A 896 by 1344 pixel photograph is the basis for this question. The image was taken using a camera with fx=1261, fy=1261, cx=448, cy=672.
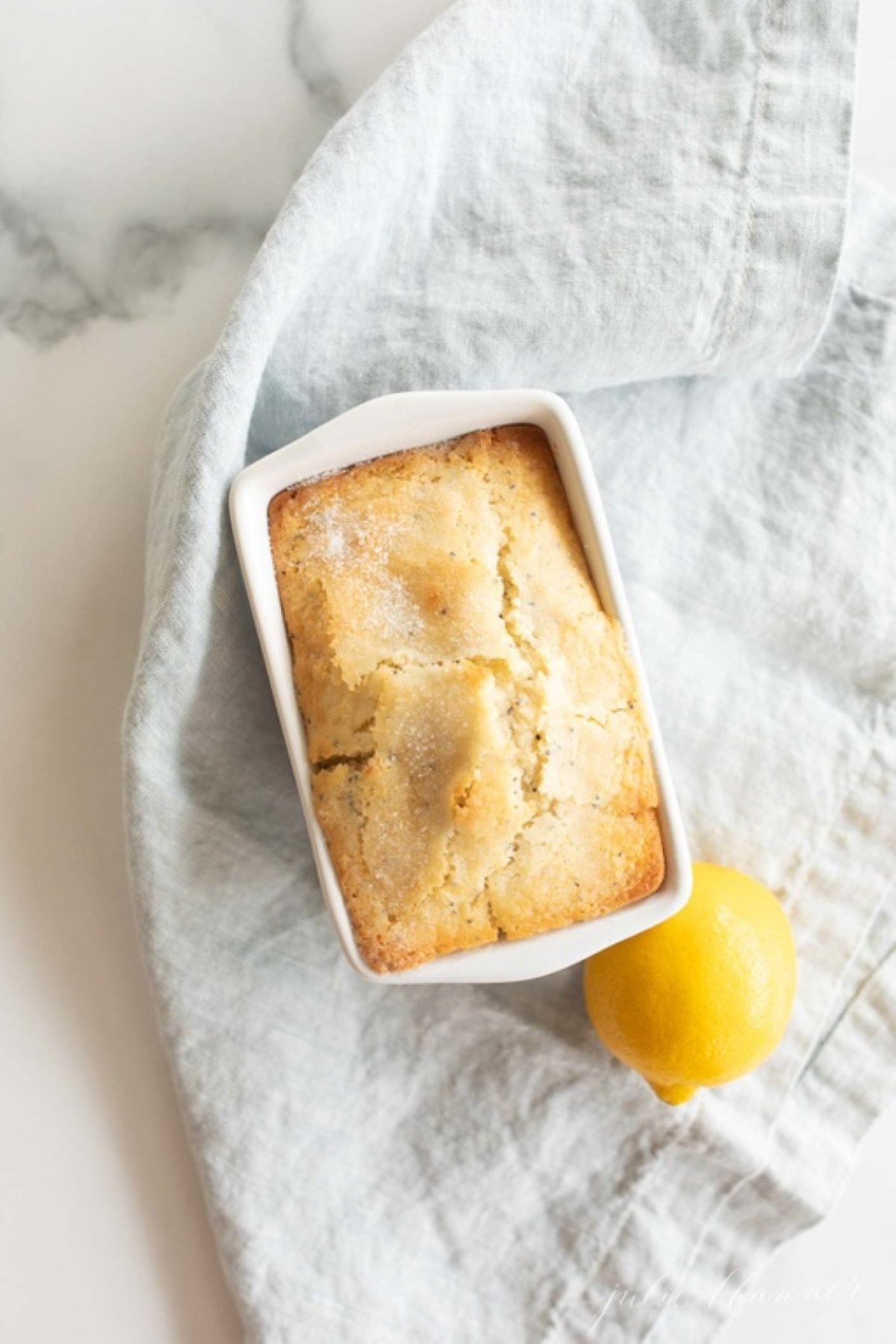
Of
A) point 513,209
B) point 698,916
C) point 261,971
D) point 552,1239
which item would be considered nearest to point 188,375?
point 513,209

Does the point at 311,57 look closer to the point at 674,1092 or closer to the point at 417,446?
the point at 417,446

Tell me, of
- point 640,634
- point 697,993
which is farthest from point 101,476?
point 697,993

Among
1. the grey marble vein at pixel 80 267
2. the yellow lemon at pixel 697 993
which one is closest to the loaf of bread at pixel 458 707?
the yellow lemon at pixel 697 993

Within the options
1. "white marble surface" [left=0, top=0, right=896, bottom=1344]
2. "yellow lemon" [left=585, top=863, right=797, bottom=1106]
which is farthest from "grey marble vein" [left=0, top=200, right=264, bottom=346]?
"yellow lemon" [left=585, top=863, right=797, bottom=1106]

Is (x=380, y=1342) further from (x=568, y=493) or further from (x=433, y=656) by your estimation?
(x=568, y=493)

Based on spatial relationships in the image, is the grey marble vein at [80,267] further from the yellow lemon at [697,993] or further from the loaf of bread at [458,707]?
the yellow lemon at [697,993]

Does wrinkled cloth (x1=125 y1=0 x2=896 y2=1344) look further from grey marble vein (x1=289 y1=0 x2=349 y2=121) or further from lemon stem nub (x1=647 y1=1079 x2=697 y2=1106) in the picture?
grey marble vein (x1=289 y1=0 x2=349 y2=121)
